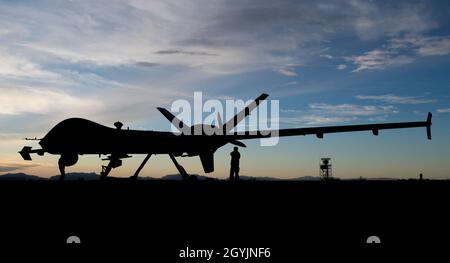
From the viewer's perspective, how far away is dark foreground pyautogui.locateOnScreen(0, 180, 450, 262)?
966 centimetres

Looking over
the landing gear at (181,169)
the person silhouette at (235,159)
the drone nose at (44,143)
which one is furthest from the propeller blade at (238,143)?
the drone nose at (44,143)

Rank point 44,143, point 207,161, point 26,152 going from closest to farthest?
point 44,143 → point 26,152 → point 207,161

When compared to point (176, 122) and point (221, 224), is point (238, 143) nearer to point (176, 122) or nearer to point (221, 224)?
point (176, 122)

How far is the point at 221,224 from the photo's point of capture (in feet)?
36.9

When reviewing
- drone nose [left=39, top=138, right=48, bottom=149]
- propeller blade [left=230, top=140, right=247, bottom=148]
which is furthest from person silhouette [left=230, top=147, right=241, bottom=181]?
drone nose [left=39, top=138, right=48, bottom=149]

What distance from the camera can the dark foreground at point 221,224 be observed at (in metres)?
9.66

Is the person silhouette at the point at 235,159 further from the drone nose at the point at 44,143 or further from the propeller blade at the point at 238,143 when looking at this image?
the drone nose at the point at 44,143

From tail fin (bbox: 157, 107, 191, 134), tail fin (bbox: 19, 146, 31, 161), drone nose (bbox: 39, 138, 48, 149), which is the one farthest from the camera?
tail fin (bbox: 157, 107, 191, 134)

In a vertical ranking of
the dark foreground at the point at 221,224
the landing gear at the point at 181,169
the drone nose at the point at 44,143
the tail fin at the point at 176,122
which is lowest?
the dark foreground at the point at 221,224

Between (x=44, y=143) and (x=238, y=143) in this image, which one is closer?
(x=44, y=143)

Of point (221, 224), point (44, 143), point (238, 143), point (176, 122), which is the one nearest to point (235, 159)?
point (238, 143)

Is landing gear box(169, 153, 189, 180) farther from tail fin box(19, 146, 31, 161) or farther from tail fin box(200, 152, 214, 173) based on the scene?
tail fin box(19, 146, 31, 161)
